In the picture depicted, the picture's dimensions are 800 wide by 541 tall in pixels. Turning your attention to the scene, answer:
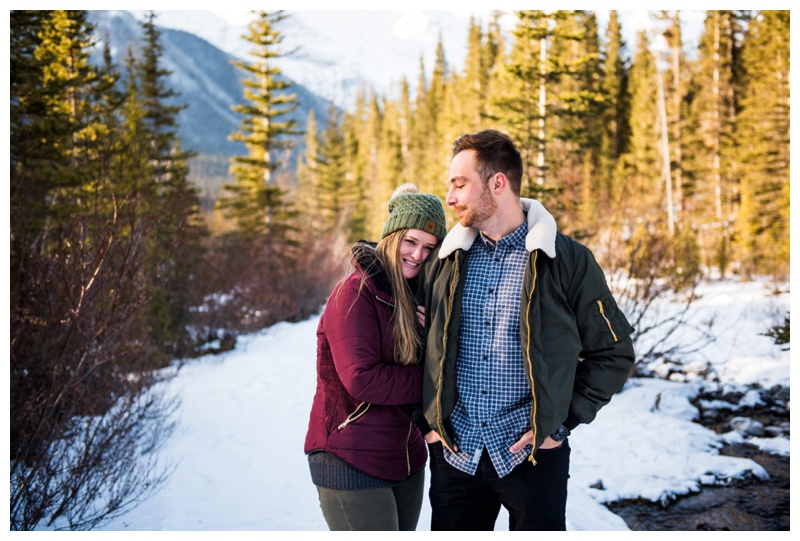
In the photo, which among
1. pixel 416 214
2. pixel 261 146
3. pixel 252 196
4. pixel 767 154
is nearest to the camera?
pixel 416 214

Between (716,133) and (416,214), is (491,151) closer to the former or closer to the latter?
(416,214)

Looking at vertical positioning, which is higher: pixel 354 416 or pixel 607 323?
pixel 607 323

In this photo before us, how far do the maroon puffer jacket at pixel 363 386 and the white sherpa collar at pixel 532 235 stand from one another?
0.36 meters

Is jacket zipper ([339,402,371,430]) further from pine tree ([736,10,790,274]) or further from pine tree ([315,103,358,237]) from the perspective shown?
pine tree ([315,103,358,237])

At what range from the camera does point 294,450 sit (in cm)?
668

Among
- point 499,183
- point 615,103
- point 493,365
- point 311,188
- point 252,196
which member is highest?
point 615,103

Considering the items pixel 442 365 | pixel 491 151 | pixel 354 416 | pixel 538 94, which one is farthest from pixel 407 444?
pixel 538 94

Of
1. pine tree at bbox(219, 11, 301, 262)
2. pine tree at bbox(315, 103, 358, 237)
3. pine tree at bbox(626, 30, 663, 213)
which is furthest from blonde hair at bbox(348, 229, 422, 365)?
pine tree at bbox(315, 103, 358, 237)

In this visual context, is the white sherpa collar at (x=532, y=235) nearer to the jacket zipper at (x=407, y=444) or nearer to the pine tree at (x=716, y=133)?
the jacket zipper at (x=407, y=444)

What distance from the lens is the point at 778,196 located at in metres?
21.7

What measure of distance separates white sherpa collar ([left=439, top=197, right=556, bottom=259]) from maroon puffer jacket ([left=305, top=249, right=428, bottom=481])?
363mm

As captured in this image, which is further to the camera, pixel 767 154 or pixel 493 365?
pixel 767 154

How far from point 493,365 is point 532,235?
24.1 inches

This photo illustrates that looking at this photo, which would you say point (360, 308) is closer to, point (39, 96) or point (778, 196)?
point (39, 96)
